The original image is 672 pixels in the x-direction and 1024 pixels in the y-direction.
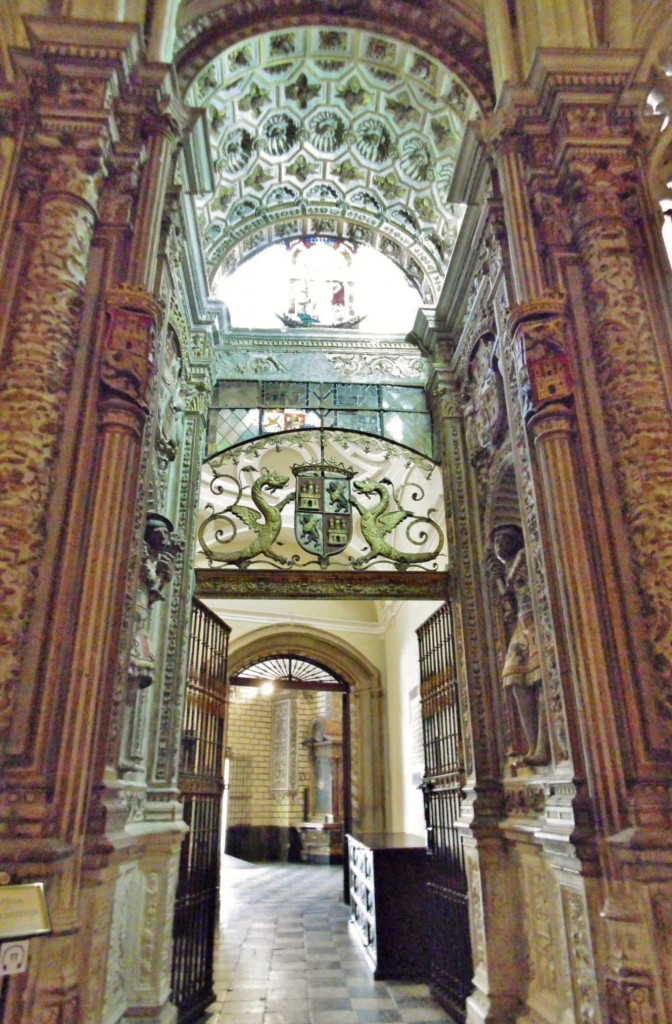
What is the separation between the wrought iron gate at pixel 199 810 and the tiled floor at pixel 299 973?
0.30 metres

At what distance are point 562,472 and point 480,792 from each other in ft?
7.82

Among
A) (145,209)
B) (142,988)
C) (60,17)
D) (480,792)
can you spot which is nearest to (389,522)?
(480,792)

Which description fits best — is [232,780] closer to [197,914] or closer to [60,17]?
[197,914]

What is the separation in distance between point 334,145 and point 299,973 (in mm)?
7212

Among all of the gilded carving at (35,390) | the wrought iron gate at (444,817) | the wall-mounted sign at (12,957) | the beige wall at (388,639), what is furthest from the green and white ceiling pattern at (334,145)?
the wall-mounted sign at (12,957)

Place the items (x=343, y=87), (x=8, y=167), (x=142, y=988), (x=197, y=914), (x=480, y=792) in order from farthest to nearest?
(x=343, y=87) → (x=197, y=914) → (x=480, y=792) → (x=142, y=988) → (x=8, y=167)

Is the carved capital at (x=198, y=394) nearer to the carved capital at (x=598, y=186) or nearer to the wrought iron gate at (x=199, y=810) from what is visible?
the wrought iron gate at (x=199, y=810)

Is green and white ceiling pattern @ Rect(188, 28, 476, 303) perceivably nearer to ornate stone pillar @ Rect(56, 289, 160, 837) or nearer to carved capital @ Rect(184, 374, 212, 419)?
carved capital @ Rect(184, 374, 212, 419)

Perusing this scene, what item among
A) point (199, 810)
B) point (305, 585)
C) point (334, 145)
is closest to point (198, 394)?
point (305, 585)

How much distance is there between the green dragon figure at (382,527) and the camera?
564 cm

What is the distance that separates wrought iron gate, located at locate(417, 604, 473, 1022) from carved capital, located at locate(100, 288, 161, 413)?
3.22m

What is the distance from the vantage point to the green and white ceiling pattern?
5445mm

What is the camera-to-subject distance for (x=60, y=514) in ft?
10.3

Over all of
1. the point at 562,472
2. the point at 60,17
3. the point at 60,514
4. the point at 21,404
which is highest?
the point at 60,17
